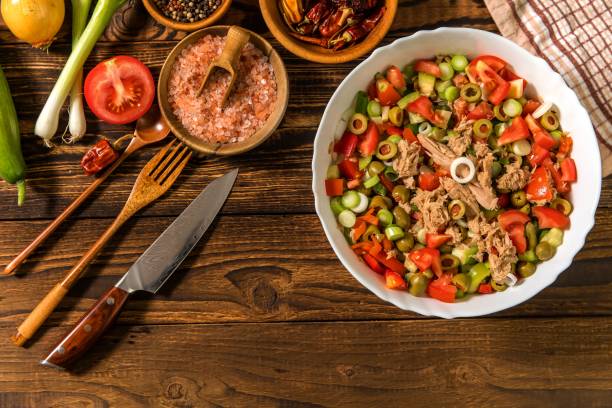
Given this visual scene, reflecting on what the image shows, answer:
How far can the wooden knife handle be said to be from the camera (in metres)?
2.11

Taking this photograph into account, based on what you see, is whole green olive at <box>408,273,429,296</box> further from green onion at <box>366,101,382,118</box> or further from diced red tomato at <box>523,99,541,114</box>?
diced red tomato at <box>523,99,541,114</box>

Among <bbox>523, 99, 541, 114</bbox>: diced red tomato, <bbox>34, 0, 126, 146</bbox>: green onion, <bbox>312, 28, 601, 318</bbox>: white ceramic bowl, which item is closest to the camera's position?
<bbox>312, 28, 601, 318</bbox>: white ceramic bowl

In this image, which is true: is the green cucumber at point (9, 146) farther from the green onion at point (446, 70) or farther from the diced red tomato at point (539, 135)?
the diced red tomato at point (539, 135)

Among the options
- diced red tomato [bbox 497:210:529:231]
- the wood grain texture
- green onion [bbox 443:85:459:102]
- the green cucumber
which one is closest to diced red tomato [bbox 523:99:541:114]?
green onion [bbox 443:85:459:102]

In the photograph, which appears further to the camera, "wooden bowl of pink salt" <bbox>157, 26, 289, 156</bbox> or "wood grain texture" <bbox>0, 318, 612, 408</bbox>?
"wood grain texture" <bbox>0, 318, 612, 408</bbox>

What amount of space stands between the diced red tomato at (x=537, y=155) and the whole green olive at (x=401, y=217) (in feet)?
1.51

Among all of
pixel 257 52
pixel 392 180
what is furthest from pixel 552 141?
pixel 257 52

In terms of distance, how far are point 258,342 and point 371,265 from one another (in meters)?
0.54

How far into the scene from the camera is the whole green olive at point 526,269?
2.02 metres

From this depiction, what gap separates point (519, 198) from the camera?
204 centimetres

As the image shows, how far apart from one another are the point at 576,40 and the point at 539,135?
484 mm

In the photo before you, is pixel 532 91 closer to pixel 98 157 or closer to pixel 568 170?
pixel 568 170

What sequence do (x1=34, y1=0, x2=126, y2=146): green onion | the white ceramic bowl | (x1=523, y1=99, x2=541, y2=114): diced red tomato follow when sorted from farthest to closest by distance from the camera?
(x1=34, y1=0, x2=126, y2=146): green onion, (x1=523, y1=99, x2=541, y2=114): diced red tomato, the white ceramic bowl

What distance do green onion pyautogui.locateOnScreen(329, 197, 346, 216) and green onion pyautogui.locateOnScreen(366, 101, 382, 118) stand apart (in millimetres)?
317
